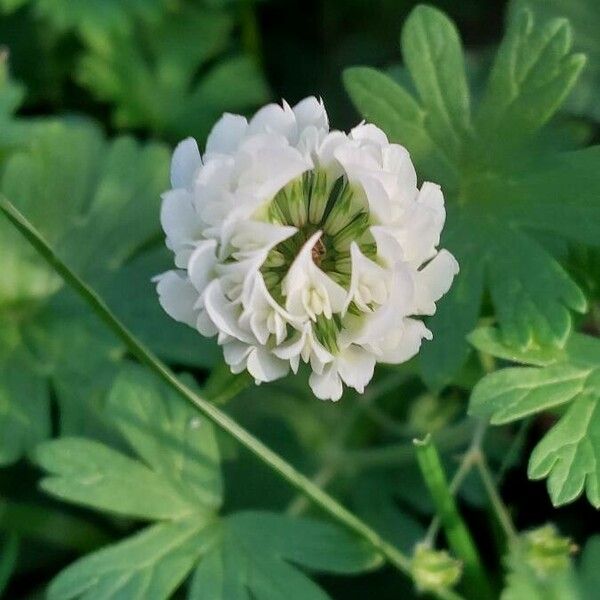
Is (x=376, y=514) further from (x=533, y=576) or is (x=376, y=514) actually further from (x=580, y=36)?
(x=580, y=36)

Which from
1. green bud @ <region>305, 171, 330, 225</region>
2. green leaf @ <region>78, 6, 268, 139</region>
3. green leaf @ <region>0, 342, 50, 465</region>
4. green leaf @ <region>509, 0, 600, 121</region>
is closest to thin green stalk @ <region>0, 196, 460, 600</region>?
green bud @ <region>305, 171, 330, 225</region>

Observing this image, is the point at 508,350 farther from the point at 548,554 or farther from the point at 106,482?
the point at 106,482

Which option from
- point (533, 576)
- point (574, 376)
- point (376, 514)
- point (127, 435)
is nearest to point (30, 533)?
point (127, 435)

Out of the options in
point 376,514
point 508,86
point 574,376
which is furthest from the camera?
point 376,514

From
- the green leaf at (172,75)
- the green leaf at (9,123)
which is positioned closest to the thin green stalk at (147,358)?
the green leaf at (9,123)

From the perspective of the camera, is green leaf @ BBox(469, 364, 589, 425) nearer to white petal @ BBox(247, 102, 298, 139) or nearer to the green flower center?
the green flower center

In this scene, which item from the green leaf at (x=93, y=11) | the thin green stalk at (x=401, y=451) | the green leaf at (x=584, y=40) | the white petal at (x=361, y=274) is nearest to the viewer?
the white petal at (x=361, y=274)

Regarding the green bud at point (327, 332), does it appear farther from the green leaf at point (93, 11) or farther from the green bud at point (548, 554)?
the green leaf at point (93, 11)

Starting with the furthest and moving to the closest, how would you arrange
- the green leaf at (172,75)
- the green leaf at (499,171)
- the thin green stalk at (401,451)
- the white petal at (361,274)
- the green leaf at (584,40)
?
the green leaf at (172,75) → the green leaf at (584,40) → the thin green stalk at (401,451) → the green leaf at (499,171) → the white petal at (361,274)
